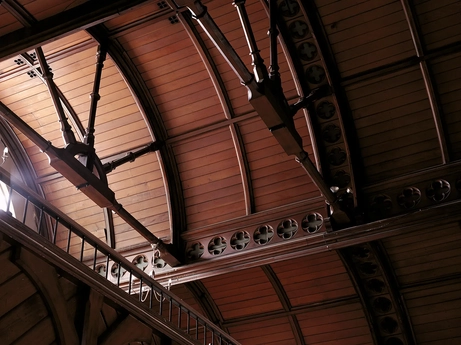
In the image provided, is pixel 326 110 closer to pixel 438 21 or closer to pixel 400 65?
pixel 400 65

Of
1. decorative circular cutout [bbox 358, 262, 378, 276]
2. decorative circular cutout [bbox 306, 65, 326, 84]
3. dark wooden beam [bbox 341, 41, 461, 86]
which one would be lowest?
decorative circular cutout [bbox 358, 262, 378, 276]

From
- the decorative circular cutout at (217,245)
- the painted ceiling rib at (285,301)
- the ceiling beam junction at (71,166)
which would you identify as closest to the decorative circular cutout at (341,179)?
the painted ceiling rib at (285,301)

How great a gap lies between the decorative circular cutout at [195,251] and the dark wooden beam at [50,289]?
18.3 feet

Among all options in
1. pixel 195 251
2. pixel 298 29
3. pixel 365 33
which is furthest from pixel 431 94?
pixel 195 251

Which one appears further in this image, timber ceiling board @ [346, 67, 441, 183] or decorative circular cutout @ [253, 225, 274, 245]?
decorative circular cutout @ [253, 225, 274, 245]

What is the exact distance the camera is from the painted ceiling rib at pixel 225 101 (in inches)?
434

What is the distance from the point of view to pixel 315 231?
11.5 meters

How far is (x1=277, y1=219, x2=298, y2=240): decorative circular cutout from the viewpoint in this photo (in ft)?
38.3

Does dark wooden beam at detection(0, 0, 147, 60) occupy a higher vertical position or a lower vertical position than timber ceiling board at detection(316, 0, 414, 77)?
lower

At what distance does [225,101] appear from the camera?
1188 cm

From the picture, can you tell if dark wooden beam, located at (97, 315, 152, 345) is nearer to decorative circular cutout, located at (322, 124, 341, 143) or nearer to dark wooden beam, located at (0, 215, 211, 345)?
dark wooden beam, located at (0, 215, 211, 345)

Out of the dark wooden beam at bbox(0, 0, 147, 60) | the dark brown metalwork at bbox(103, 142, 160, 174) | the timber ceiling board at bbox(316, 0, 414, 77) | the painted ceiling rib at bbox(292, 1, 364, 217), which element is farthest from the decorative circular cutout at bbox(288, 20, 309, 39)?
the dark wooden beam at bbox(0, 0, 147, 60)

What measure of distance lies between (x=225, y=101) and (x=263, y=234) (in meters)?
2.75

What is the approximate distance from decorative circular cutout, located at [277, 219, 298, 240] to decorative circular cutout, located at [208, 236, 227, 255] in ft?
3.91
